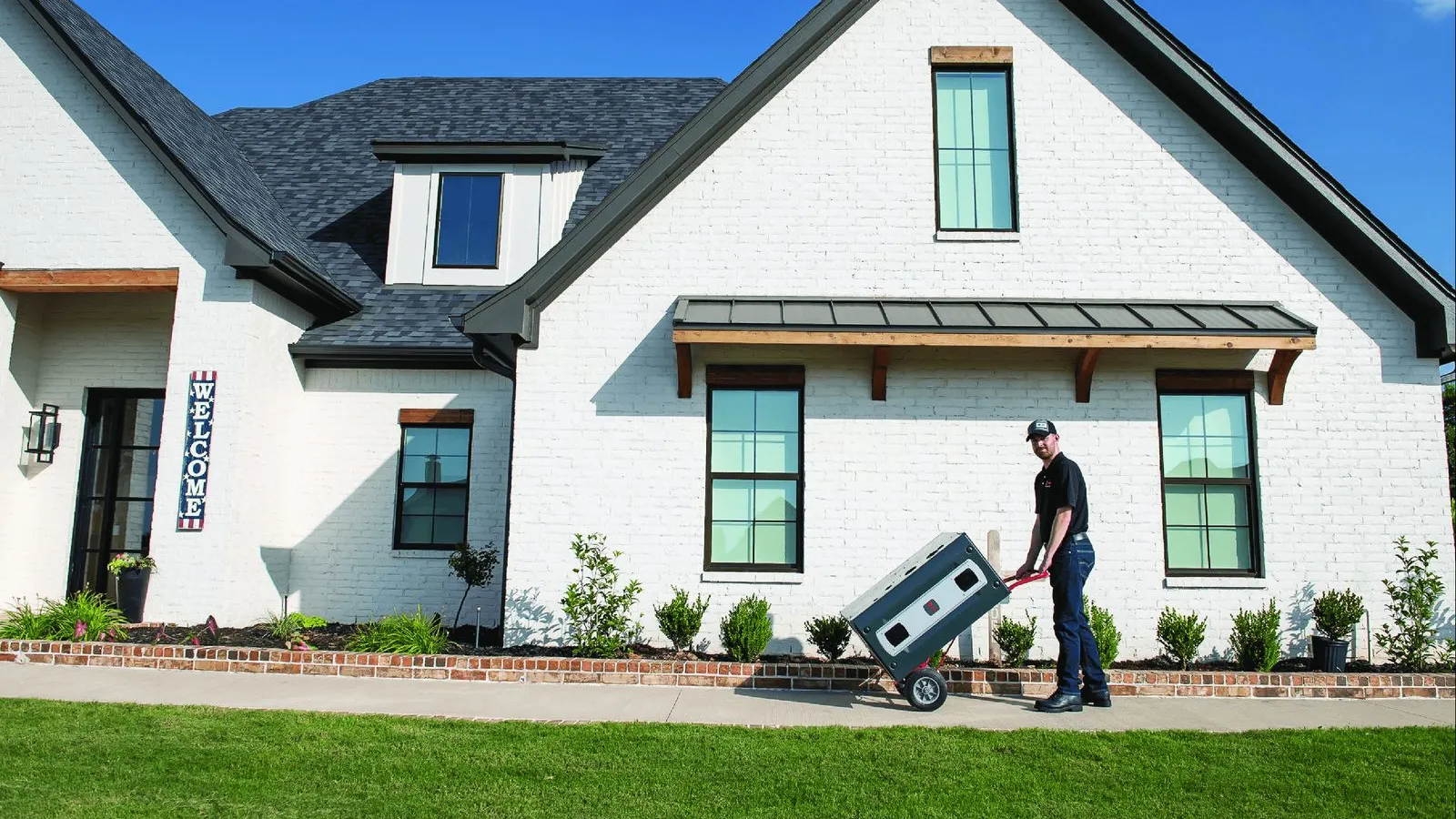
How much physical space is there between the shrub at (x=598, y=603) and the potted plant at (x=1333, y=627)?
6.04 meters

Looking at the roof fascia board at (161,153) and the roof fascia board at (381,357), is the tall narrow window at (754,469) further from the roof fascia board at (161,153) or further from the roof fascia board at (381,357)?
the roof fascia board at (161,153)

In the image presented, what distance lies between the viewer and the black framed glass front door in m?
11.7

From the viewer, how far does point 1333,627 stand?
8922 millimetres

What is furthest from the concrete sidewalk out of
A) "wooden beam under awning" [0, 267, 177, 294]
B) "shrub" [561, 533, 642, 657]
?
"wooden beam under awning" [0, 267, 177, 294]

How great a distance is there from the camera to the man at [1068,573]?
7375mm

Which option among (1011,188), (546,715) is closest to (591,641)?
(546,715)

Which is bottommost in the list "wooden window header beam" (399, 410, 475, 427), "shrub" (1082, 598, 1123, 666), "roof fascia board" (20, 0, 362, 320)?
"shrub" (1082, 598, 1123, 666)

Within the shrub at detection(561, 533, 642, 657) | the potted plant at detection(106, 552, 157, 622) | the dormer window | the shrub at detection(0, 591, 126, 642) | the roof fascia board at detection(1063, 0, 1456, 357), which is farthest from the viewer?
the dormer window

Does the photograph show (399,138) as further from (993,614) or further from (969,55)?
(993,614)

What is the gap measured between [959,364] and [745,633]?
3.30m

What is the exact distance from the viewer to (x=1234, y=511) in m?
9.59

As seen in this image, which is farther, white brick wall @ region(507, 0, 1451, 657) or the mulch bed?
white brick wall @ region(507, 0, 1451, 657)

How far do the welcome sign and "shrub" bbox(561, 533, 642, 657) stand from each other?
4011mm

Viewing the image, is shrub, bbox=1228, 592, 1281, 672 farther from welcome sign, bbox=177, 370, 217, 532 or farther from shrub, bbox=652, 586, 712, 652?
welcome sign, bbox=177, 370, 217, 532
